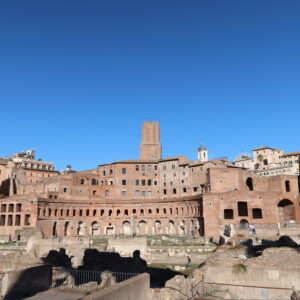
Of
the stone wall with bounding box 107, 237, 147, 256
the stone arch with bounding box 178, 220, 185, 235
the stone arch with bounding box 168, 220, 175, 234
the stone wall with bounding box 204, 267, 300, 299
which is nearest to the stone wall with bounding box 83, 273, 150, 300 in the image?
the stone wall with bounding box 204, 267, 300, 299

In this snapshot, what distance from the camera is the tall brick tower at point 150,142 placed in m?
83.4

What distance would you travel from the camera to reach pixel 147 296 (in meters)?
12.2

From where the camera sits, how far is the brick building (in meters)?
50.9

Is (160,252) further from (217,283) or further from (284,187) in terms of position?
(284,187)

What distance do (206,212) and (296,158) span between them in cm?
4527

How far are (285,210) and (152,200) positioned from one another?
82.3ft

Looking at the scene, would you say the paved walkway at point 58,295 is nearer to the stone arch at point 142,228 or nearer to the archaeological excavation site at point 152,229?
the archaeological excavation site at point 152,229

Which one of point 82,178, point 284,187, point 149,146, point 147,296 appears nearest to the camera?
point 147,296

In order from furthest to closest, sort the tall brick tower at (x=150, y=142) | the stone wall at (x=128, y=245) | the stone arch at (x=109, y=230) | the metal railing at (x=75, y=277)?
the tall brick tower at (x=150, y=142) < the stone arch at (x=109, y=230) < the stone wall at (x=128, y=245) < the metal railing at (x=75, y=277)

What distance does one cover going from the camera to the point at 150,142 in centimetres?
8475

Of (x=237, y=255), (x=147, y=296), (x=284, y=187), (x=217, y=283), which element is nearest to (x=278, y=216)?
(x=284, y=187)

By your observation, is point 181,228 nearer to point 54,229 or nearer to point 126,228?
point 126,228

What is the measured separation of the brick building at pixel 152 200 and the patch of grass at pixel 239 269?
2593 centimetres

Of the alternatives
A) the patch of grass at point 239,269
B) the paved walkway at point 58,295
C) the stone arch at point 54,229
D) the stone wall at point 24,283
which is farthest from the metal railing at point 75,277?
the stone arch at point 54,229
